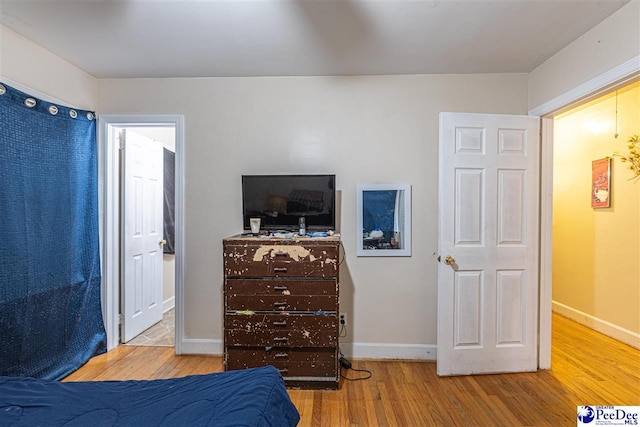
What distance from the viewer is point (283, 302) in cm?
235

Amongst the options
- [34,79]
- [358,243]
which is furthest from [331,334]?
[34,79]

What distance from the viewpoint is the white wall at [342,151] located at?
2.85 m

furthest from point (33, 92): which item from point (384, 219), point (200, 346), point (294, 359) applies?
point (384, 219)

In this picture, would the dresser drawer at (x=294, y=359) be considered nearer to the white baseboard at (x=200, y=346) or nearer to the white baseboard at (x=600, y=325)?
the white baseboard at (x=200, y=346)

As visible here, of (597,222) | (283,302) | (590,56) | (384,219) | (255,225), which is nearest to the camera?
(590,56)

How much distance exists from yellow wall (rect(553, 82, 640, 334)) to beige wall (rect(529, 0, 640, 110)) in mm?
567

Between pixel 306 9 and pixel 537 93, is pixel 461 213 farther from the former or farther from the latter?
pixel 306 9

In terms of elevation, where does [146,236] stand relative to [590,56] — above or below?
below

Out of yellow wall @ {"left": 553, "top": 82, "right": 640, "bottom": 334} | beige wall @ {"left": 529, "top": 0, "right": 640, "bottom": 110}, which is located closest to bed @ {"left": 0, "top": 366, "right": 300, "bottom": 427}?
beige wall @ {"left": 529, "top": 0, "right": 640, "bottom": 110}

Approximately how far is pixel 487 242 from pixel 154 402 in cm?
241

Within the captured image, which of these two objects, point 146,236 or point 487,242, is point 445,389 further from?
point 146,236

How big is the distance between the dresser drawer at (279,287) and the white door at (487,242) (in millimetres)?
936

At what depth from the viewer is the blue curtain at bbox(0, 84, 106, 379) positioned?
2.15 meters

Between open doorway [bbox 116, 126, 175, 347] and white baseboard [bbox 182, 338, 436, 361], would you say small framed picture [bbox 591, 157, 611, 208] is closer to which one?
white baseboard [bbox 182, 338, 436, 361]
